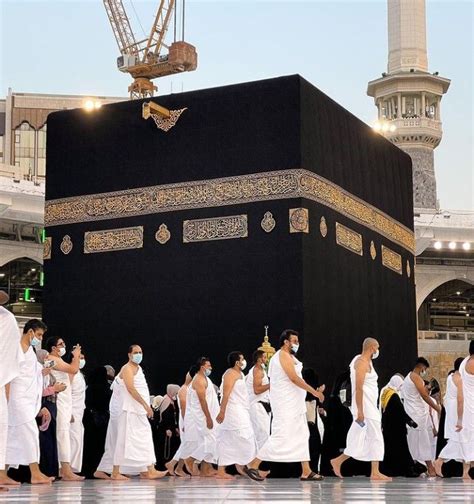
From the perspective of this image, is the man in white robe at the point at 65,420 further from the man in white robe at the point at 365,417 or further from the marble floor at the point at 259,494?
the man in white robe at the point at 365,417

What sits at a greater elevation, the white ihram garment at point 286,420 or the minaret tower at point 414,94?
the minaret tower at point 414,94

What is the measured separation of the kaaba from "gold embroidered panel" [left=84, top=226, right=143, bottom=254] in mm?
14

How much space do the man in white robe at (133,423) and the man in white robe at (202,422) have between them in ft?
1.44

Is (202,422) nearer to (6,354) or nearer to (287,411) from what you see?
(287,411)

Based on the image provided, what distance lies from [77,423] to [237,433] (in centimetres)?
113

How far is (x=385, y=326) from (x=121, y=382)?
4943mm

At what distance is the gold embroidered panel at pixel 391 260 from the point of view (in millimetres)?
11677

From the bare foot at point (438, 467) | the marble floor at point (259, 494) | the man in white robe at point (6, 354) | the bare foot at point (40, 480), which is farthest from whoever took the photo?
the bare foot at point (438, 467)

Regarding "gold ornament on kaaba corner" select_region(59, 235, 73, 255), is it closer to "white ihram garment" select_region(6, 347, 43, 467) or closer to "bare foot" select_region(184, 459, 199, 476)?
"bare foot" select_region(184, 459, 199, 476)

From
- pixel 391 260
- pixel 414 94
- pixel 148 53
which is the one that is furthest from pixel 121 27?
pixel 391 260

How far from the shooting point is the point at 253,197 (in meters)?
9.60

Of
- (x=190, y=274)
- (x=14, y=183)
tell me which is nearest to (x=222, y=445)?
(x=190, y=274)

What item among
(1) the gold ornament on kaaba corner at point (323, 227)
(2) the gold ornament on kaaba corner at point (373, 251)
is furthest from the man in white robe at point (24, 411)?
(2) the gold ornament on kaaba corner at point (373, 251)

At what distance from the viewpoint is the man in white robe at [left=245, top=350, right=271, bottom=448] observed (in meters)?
7.32
